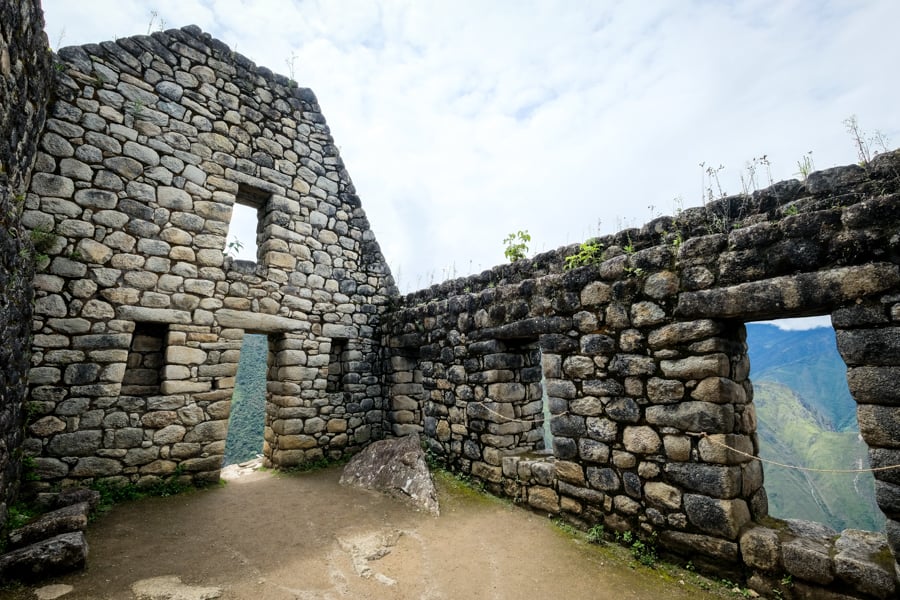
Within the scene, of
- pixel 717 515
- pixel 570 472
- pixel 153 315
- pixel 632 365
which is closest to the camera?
pixel 717 515

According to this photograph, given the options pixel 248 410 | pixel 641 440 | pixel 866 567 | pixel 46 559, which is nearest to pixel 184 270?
pixel 46 559

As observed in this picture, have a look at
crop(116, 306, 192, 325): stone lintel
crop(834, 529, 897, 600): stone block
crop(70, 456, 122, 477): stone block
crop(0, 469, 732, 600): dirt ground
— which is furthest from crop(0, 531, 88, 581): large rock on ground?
crop(834, 529, 897, 600): stone block

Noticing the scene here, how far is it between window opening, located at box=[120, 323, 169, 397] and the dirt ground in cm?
143

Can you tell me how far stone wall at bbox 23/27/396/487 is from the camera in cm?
467

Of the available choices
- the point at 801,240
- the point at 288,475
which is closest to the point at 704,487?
the point at 801,240

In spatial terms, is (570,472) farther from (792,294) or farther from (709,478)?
(792,294)

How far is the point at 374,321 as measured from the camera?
774 cm

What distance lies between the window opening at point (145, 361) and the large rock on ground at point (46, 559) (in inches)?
95.5

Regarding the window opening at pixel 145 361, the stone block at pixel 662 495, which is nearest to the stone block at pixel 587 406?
the stone block at pixel 662 495

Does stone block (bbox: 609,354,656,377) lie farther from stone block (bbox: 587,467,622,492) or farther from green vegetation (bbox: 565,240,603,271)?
green vegetation (bbox: 565,240,603,271)

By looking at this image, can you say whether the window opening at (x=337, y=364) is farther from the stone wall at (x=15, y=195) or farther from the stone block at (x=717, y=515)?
the stone block at (x=717, y=515)

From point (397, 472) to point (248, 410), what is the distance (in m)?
8.62

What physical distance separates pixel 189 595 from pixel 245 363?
12088 millimetres

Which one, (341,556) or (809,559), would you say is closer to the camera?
(809,559)
